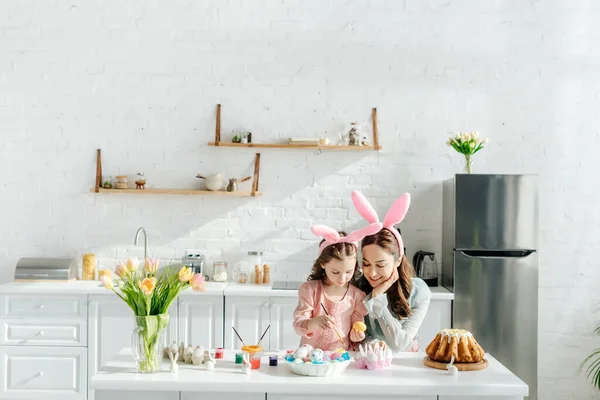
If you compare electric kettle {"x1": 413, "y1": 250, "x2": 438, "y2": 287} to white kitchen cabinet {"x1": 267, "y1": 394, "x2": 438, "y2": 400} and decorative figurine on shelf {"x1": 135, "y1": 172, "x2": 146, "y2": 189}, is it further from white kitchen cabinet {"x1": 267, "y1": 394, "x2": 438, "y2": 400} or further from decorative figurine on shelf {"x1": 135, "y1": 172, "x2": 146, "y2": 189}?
white kitchen cabinet {"x1": 267, "y1": 394, "x2": 438, "y2": 400}

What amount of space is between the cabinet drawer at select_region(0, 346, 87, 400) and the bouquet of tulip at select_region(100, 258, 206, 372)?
2.34m

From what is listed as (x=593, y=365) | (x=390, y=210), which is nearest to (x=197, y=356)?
(x=390, y=210)

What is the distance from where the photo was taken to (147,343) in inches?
112

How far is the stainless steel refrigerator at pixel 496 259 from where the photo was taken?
16.1ft

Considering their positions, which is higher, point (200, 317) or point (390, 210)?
point (390, 210)

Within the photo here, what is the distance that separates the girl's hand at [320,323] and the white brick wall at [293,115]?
234cm

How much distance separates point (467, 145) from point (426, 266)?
37.6 inches

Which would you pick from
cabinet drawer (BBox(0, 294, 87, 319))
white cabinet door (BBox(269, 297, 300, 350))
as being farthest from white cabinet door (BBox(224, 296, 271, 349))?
cabinet drawer (BBox(0, 294, 87, 319))

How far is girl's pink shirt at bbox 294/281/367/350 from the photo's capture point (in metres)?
3.25

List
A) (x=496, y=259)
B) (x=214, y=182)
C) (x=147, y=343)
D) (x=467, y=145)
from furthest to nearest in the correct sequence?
(x=214, y=182)
(x=467, y=145)
(x=496, y=259)
(x=147, y=343)

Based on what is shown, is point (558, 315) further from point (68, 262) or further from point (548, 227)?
point (68, 262)

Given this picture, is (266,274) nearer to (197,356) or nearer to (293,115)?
(293,115)

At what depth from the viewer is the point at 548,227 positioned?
544cm

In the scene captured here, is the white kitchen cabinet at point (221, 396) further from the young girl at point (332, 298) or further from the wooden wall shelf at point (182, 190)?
the wooden wall shelf at point (182, 190)
